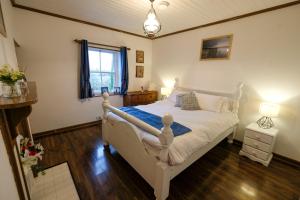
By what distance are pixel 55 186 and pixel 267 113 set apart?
3.25 meters

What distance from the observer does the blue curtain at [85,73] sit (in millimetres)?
3049

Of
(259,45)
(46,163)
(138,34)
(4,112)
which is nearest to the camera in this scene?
(4,112)

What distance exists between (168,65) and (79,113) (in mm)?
2685

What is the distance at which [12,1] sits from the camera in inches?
88.7

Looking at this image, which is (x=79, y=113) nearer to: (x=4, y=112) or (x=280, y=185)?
(x=4, y=112)

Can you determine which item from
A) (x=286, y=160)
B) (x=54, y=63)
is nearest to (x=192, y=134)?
(x=286, y=160)

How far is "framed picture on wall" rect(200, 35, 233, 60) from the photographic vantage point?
2842 mm

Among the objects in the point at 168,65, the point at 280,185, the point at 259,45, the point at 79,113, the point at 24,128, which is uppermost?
the point at 259,45

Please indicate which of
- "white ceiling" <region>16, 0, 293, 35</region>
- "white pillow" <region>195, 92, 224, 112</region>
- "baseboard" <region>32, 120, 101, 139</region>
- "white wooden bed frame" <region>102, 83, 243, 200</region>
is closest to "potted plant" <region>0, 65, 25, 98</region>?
"white wooden bed frame" <region>102, 83, 243, 200</region>

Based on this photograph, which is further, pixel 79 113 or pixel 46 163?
pixel 79 113

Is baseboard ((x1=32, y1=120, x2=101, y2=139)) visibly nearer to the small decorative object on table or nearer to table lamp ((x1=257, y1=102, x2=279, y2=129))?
the small decorative object on table

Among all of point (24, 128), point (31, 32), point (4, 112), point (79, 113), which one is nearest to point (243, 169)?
point (4, 112)

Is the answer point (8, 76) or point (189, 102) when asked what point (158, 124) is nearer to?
point (189, 102)

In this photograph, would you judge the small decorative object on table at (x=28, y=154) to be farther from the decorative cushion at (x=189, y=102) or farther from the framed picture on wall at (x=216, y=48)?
the framed picture on wall at (x=216, y=48)
